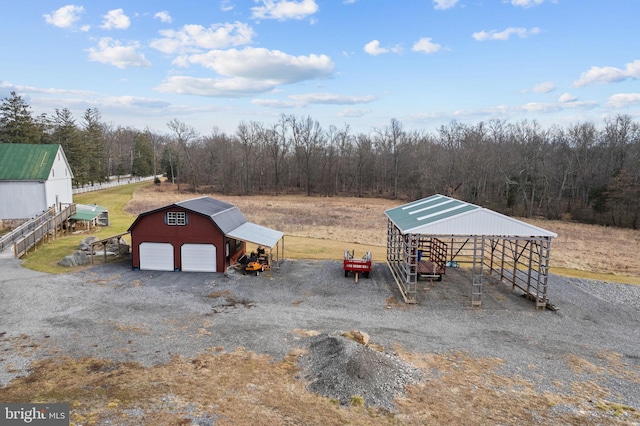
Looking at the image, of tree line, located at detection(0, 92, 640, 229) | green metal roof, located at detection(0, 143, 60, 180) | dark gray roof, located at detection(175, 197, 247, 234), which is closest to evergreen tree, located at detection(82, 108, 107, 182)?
tree line, located at detection(0, 92, 640, 229)

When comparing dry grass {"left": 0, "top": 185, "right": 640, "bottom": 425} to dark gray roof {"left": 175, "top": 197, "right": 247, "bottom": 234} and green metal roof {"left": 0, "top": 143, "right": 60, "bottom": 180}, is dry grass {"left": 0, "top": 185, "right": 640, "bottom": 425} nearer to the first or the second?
dark gray roof {"left": 175, "top": 197, "right": 247, "bottom": 234}

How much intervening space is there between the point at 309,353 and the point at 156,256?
508 inches

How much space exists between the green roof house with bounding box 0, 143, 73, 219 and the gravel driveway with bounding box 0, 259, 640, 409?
40.2ft

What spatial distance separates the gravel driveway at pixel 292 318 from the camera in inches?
488

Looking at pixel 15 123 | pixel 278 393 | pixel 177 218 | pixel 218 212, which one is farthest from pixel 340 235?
pixel 15 123

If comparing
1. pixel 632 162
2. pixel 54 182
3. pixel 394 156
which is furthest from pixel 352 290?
pixel 394 156

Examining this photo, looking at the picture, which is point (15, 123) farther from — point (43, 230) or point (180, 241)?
point (180, 241)

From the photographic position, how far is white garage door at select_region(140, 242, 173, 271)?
855 inches

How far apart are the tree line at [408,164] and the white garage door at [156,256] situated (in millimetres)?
36528

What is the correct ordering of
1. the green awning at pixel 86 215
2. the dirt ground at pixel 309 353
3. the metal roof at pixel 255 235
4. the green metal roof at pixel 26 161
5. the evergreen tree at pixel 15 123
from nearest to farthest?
the dirt ground at pixel 309 353
the metal roof at pixel 255 235
the green metal roof at pixel 26 161
the green awning at pixel 86 215
the evergreen tree at pixel 15 123

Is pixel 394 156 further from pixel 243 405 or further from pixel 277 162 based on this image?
pixel 243 405

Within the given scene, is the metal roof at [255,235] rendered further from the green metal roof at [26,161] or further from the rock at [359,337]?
the green metal roof at [26,161]

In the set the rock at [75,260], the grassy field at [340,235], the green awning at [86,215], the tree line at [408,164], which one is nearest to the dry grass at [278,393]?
the rock at [75,260]

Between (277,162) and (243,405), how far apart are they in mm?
69264
